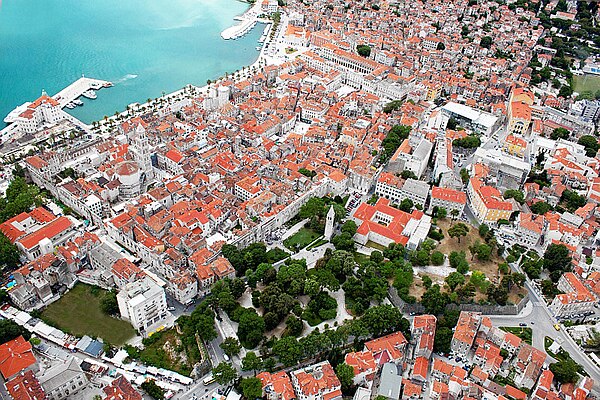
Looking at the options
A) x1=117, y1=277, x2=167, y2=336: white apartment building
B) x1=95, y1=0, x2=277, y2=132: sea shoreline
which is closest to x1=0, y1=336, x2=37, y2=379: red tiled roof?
x1=117, y1=277, x2=167, y2=336: white apartment building

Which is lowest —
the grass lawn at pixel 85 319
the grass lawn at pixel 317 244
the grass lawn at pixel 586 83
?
the grass lawn at pixel 85 319

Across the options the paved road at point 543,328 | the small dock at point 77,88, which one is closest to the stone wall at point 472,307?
the paved road at point 543,328

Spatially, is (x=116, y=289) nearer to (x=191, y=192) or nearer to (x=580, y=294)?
(x=191, y=192)

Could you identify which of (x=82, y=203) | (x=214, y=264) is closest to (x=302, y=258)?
(x=214, y=264)

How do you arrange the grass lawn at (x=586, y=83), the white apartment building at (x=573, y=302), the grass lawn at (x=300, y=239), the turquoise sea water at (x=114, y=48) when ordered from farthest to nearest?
the grass lawn at (x=586, y=83) < the turquoise sea water at (x=114, y=48) < the grass lawn at (x=300, y=239) < the white apartment building at (x=573, y=302)

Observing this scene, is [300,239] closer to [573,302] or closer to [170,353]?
[170,353]

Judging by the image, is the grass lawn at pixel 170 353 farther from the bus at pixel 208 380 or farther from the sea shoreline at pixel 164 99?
the sea shoreline at pixel 164 99
